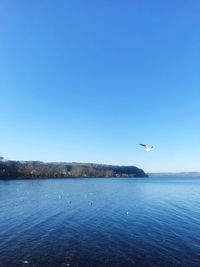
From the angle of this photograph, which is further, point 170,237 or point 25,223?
point 25,223

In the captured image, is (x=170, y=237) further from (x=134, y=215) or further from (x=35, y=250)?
(x=35, y=250)

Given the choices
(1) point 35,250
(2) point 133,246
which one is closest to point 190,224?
(2) point 133,246

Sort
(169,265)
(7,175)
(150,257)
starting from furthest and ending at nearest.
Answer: (7,175)
(150,257)
(169,265)

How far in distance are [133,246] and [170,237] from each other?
6.88m

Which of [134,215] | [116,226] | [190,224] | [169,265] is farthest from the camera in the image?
[134,215]

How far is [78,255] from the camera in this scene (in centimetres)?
2056

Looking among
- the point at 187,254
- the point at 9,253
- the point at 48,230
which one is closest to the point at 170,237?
the point at 187,254

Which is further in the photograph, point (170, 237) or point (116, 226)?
point (116, 226)

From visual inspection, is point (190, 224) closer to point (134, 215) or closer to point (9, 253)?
point (134, 215)

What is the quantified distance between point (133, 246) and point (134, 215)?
17.4m

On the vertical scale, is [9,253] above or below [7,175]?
below

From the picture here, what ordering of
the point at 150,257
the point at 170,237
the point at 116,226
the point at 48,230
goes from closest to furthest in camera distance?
the point at 150,257 → the point at 170,237 → the point at 48,230 → the point at 116,226

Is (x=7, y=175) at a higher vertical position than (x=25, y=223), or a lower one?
higher

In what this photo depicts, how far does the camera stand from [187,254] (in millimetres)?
21453
